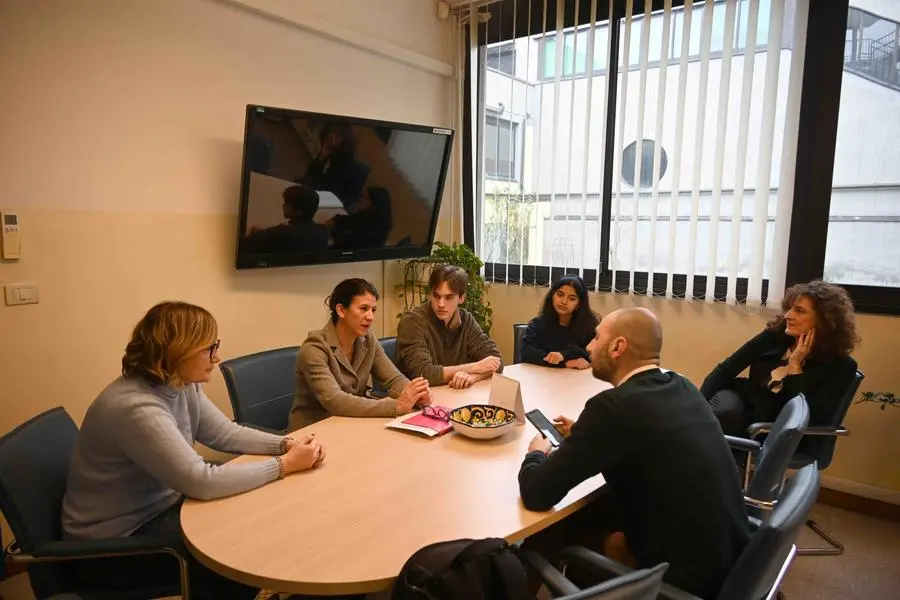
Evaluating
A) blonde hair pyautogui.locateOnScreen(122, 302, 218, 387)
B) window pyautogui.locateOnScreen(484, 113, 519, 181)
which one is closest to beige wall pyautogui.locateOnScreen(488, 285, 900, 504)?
window pyautogui.locateOnScreen(484, 113, 519, 181)

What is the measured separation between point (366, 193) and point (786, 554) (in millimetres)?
2879

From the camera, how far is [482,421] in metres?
1.95

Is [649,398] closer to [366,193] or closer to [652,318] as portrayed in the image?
[652,318]

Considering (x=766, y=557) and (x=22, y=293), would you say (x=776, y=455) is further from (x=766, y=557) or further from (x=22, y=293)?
(x=22, y=293)

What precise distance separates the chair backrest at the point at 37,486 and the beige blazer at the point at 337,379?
757 mm

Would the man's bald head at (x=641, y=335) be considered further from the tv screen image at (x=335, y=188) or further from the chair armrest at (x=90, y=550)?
the tv screen image at (x=335, y=188)

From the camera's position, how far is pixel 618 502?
1524 millimetres

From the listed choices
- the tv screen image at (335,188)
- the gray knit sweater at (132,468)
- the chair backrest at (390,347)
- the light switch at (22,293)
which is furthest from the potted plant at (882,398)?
the light switch at (22,293)

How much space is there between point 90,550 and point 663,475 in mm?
1360

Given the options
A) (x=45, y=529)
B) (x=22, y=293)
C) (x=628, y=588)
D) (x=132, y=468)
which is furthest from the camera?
(x=22, y=293)

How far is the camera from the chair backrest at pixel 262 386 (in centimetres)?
227

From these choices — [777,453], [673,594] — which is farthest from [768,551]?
[777,453]

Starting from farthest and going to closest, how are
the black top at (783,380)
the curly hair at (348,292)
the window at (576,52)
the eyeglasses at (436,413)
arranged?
the window at (576,52) → the black top at (783,380) → the curly hair at (348,292) → the eyeglasses at (436,413)

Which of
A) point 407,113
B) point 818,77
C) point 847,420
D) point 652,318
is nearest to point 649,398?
point 652,318
